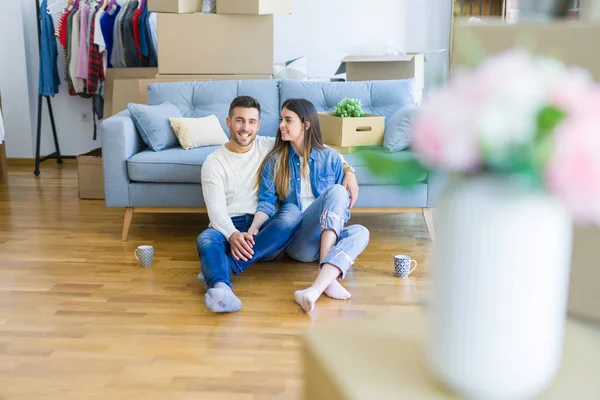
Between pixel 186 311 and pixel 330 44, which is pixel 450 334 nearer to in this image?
pixel 186 311

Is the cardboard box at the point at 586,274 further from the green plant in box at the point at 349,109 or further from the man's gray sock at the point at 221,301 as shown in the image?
the green plant in box at the point at 349,109

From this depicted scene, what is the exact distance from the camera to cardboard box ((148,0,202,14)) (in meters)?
4.01

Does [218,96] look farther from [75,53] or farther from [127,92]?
[75,53]

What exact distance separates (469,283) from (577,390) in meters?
0.21

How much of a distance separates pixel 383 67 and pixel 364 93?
0.62 m

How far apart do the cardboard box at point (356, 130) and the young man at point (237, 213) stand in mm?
456

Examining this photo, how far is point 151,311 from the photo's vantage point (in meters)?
2.50

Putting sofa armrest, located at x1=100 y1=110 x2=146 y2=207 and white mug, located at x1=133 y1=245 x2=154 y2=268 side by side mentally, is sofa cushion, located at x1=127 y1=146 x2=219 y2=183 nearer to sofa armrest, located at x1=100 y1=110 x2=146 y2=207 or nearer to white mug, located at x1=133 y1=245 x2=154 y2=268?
sofa armrest, located at x1=100 y1=110 x2=146 y2=207

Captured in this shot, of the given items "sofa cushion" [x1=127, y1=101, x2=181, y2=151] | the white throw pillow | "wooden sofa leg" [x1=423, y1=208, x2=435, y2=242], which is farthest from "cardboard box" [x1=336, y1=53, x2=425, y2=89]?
"sofa cushion" [x1=127, y1=101, x2=181, y2=151]

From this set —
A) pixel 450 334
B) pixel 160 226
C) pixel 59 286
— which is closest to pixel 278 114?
pixel 160 226

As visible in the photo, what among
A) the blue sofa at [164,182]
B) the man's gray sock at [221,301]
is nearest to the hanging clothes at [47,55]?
the blue sofa at [164,182]

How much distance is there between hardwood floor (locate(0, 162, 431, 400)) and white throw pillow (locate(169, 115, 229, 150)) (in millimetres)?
474

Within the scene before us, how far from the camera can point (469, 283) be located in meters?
0.77

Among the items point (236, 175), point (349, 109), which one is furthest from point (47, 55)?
point (236, 175)
